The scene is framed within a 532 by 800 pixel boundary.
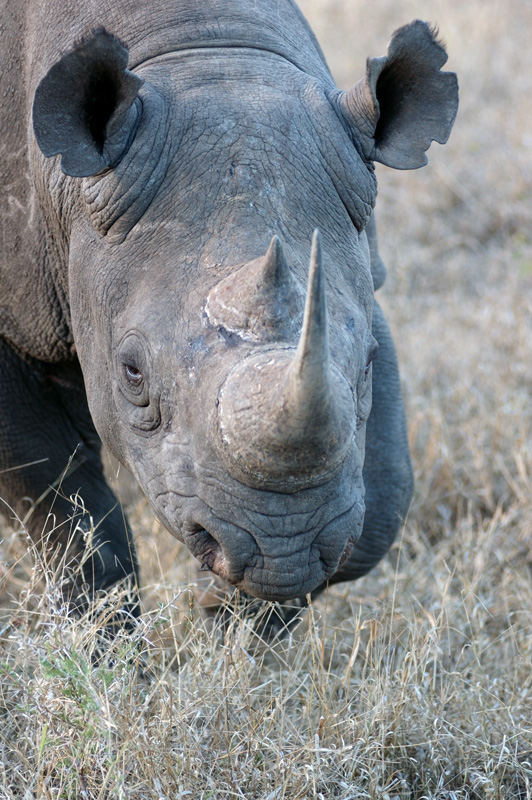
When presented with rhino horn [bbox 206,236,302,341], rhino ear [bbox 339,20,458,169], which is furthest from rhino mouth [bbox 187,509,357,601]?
rhino ear [bbox 339,20,458,169]

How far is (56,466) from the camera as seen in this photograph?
13.6 feet

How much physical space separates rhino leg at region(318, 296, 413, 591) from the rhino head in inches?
44.8

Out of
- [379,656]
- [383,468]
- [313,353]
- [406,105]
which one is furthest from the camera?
[383,468]

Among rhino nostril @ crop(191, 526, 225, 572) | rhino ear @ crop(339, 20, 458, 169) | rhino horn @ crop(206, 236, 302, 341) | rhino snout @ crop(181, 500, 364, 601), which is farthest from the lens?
rhino ear @ crop(339, 20, 458, 169)

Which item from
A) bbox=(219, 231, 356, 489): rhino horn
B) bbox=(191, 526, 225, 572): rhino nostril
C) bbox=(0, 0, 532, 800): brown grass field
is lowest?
bbox=(0, 0, 532, 800): brown grass field

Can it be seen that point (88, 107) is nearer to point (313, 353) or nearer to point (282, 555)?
point (313, 353)

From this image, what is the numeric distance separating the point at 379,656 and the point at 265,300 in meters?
1.53

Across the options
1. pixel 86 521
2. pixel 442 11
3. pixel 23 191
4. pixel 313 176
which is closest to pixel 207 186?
pixel 313 176

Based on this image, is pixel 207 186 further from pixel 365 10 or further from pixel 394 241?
pixel 365 10

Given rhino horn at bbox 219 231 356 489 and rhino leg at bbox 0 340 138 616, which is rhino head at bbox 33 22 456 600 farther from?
rhino leg at bbox 0 340 138 616

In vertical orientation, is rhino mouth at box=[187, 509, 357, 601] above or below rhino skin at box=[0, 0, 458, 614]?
below

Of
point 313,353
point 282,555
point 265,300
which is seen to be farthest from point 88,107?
point 282,555

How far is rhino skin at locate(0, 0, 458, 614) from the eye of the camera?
2617 millimetres

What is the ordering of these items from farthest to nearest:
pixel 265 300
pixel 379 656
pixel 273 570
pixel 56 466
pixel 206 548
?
pixel 56 466
pixel 379 656
pixel 206 548
pixel 273 570
pixel 265 300
